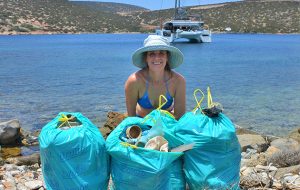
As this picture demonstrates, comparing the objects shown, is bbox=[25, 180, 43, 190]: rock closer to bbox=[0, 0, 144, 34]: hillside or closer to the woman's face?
the woman's face

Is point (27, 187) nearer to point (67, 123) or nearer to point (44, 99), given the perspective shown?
point (67, 123)

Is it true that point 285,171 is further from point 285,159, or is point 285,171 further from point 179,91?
point 179,91

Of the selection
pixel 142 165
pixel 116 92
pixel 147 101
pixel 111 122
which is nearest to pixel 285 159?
pixel 147 101

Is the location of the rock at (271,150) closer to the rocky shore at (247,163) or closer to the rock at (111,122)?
the rocky shore at (247,163)

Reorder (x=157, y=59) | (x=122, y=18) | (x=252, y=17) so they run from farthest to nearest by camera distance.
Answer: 1. (x=122, y=18)
2. (x=252, y=17)
3. (x=157, y=59)

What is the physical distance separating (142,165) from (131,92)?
1339 millimetres

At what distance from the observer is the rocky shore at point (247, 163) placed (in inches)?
204

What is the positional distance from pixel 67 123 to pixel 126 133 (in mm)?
532

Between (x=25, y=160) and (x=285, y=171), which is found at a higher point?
(x=285, y=171)

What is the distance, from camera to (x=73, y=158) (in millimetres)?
3809

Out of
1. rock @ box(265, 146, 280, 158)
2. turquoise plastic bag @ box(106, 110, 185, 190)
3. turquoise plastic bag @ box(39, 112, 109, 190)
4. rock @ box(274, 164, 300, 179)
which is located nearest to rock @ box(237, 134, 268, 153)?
rock @ box(265, 146, 280, 158)

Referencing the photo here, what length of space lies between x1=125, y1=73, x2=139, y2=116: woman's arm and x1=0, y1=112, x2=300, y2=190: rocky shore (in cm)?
144

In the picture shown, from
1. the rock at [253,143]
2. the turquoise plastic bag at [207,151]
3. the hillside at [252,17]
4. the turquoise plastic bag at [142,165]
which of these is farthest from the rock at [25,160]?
the hillside at [252,17]

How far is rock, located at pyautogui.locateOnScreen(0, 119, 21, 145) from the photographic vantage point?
10.6 m
